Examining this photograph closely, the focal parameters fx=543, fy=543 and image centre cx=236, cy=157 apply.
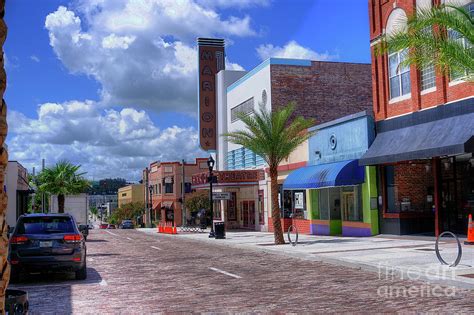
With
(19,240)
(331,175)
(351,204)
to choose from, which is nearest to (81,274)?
(19,240)

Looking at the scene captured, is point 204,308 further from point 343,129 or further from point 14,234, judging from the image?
point 343,129

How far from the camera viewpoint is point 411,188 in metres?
23.6

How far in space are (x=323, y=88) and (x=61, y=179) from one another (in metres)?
22.4

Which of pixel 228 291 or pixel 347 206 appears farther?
pixel 347 206

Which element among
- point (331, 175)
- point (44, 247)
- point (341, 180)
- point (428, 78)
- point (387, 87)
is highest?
point (387, 87)

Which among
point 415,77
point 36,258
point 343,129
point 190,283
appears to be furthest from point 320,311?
point 343,129

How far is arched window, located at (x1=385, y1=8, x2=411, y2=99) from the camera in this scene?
23.4 m

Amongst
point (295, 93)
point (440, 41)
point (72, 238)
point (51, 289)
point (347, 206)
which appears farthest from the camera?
point (295, 93)

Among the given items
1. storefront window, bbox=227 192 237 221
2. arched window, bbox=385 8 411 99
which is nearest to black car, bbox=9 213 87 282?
arched window, bbox=385 8 411 99

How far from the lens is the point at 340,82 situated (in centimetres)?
3694

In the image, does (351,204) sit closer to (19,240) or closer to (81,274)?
(81,274)

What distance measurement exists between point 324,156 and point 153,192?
56629mm

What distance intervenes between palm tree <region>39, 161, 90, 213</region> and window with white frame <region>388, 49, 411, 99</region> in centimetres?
2927

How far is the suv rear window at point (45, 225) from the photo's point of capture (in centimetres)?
1241
